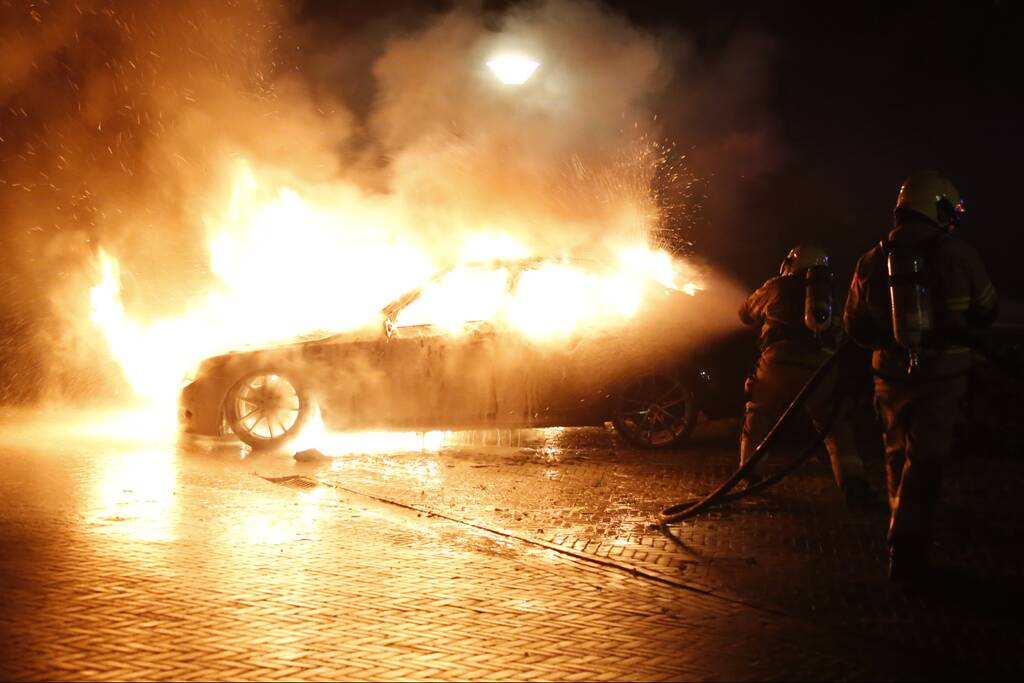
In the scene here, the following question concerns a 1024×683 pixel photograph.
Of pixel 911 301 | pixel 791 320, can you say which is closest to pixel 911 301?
pixel 911 301

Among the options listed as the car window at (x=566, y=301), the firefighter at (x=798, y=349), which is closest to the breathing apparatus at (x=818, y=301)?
the firefighter at (x=798, y=349)

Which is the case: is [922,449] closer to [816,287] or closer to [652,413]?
[816,287]

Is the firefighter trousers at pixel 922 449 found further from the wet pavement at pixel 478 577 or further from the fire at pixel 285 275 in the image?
the fire at pixel 285 275

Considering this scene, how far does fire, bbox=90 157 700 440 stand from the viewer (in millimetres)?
11281

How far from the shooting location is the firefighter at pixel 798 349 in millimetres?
7754

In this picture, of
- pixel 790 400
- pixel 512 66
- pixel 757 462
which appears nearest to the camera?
pixel 757 462

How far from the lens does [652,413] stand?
1002 cm

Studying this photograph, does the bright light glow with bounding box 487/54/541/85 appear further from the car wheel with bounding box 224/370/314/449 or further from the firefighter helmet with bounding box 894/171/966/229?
the firefighter helmet with bounding box 894/171/966/229

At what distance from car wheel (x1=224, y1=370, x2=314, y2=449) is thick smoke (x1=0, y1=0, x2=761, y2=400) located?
3.80 m

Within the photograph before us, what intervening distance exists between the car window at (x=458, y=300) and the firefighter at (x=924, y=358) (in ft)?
15.6

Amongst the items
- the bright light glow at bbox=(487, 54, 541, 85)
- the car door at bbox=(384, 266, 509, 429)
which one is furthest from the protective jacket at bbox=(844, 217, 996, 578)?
the bright light glow at bbox=(487, 54, 541, 85)

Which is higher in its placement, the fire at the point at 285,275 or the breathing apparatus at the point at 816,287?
the fire at the point at 285,275

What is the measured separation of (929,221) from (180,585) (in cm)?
423

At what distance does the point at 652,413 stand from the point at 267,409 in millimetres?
3472
